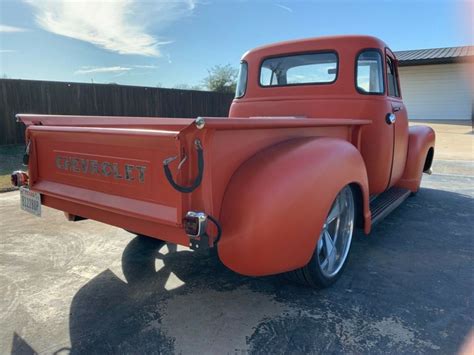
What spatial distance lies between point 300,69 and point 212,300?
2795mm

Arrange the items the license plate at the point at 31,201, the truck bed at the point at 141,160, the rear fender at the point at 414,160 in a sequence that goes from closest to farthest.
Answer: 1. the truck bed at the point at 141,160
2. the license plate at the point at 31,201
3. the rear fender at the point at 414,160

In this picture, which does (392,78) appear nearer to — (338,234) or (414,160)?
(414,160)

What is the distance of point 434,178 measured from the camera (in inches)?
285

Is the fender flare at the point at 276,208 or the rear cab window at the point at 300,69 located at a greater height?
the rear cab window at the point at 300,69

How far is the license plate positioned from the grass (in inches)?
148

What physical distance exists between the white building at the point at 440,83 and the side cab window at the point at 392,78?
16228 mm

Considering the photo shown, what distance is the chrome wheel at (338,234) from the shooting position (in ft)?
9.62

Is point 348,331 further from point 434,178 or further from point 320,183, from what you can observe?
point 434,178

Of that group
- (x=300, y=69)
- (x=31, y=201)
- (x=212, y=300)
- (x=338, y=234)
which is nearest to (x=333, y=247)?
(x=338, y=234)

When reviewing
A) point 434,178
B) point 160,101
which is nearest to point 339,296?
point 434,178

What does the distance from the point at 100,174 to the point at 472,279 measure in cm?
→ 294

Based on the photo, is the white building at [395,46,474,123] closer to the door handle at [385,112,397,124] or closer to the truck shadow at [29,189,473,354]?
the door handle at [385,112,397,124]

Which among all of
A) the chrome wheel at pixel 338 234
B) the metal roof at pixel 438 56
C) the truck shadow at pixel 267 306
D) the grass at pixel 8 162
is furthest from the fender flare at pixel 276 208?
the metal roof at pixel 438 56

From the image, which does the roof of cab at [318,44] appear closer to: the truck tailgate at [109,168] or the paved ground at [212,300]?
the paved ground at [212,300]
